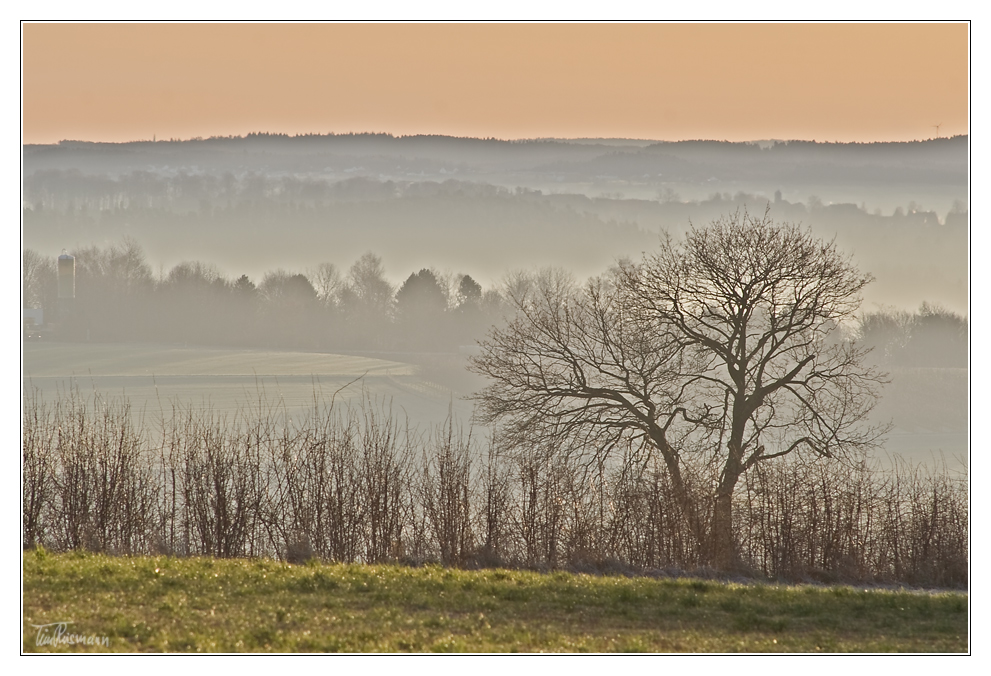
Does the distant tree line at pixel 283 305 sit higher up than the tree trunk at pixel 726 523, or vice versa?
the distant tree line at pixel 283 305

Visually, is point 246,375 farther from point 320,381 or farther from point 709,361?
point 709,361

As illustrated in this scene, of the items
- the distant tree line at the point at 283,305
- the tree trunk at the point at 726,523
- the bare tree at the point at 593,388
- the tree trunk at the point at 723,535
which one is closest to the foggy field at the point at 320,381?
the distant tree line at the point at 283,305

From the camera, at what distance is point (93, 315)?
30969 millimetres

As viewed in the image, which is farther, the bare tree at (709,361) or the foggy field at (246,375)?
the foggy field at (246,375)

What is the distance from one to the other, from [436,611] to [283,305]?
37.0m

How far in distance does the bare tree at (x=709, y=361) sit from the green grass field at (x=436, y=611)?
29.6 ft

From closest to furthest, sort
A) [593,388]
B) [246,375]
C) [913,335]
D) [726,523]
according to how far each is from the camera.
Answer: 1. [726,523]
2. [593,388]
3. [913,335]
4. [246,375]

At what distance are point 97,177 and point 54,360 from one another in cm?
670

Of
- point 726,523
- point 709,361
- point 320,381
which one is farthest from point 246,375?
point 726,523

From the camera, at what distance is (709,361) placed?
71.3 feet

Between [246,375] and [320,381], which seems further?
[246,375]

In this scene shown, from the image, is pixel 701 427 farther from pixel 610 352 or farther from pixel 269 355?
pixel 269 355

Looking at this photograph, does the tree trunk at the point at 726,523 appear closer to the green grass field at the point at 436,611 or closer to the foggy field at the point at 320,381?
the green grass field at the point at 436,611

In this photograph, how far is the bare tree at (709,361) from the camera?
20875 mm
